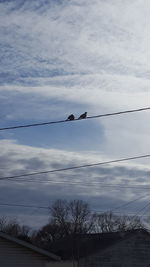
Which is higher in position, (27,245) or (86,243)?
(86,243)

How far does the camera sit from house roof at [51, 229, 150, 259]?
38.5 metres

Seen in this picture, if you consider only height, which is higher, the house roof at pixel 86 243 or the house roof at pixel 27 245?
the house roof at pixel 86 243

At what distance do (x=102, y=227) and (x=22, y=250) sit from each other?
156 ft

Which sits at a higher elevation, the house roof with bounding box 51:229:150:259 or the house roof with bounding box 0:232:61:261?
the house roof with bounding box 51:229:150:259

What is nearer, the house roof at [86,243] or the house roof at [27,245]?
the house roof at [27,245]

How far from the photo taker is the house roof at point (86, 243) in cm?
3847

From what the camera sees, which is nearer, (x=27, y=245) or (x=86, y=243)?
(x=27, y=245)

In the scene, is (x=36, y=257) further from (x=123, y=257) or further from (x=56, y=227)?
(x=56, y=227)

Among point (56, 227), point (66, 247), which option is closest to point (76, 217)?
point (56, 227)

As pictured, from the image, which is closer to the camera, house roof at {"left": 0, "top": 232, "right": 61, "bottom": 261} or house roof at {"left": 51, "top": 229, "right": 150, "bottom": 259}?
house roof at {"left": 0, "top": 232, "right": 61, "bottom": 261}

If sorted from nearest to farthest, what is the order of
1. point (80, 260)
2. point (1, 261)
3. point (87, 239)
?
point (1, 261), point (80, 260), point (87, 239)

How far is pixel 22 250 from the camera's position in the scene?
22297 millimetres

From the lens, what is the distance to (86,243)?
4119 centimetres

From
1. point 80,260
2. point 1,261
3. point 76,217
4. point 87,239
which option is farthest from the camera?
point 76,217
